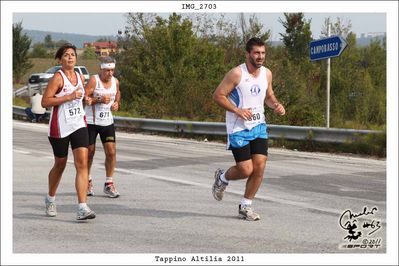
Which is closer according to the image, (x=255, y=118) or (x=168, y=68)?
(x=255, y=118)

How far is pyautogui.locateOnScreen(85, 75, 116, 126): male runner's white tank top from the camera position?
10516 mm

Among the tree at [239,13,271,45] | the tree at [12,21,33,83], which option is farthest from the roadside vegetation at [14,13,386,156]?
the tree at [12,21,33,83]

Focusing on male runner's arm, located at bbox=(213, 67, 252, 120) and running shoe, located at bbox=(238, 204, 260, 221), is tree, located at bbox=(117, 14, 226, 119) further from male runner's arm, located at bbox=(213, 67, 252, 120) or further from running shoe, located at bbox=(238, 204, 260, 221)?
male runner's arm, located at bbox=(213, 67, 252, 120)

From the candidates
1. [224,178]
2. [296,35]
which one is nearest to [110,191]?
[224,178]

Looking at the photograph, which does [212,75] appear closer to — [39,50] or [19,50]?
[19,50]

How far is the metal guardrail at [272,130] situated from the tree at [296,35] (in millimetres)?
18485

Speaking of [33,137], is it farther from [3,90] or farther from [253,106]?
[253,106]

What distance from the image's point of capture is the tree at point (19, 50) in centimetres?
4625

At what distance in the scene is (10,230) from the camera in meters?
8.16

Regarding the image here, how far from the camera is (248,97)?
852 cm

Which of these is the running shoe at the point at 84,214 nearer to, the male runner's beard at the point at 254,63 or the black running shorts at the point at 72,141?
the black running shorts at the point at 72,141

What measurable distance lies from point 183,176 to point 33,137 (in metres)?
8.89

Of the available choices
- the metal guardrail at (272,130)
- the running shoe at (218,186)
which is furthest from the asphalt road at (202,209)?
the metal guardrail at (272,130)

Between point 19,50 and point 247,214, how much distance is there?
4052cm
